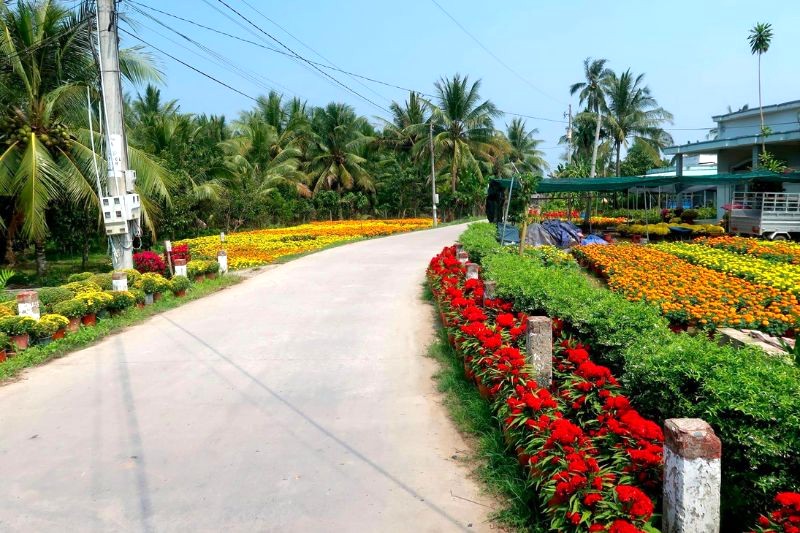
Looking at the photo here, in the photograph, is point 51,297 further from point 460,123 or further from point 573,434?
point 460,123

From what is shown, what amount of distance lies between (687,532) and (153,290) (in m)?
10.2

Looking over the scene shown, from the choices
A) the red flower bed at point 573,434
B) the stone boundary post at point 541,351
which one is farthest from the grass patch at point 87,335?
the stone boundary post at point 541,351

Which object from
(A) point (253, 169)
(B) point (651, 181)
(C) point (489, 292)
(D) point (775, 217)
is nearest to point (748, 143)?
(B) point (651, 181)

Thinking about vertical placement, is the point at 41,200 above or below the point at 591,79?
below

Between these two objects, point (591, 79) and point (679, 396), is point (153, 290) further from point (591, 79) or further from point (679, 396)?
point (591, 79)

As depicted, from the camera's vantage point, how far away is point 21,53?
506 inches

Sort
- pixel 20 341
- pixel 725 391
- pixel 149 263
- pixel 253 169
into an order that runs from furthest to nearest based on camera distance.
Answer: pixel 253 169 < pixel 149 263 < pixel 20 341 < pixel 725 391

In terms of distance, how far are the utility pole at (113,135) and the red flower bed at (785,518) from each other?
10854mm

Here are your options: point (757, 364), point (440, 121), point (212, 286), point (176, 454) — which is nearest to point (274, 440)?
point (176, 454)

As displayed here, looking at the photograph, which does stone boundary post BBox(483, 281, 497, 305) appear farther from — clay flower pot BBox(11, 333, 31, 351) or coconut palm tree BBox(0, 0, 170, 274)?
coconut palm tree BBox(0, 0, 170, 274)

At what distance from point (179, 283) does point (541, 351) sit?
912 cm

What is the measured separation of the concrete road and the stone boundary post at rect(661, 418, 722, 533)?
1191mm

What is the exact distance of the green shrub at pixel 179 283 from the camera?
1176cm

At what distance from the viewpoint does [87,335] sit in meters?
8.30
